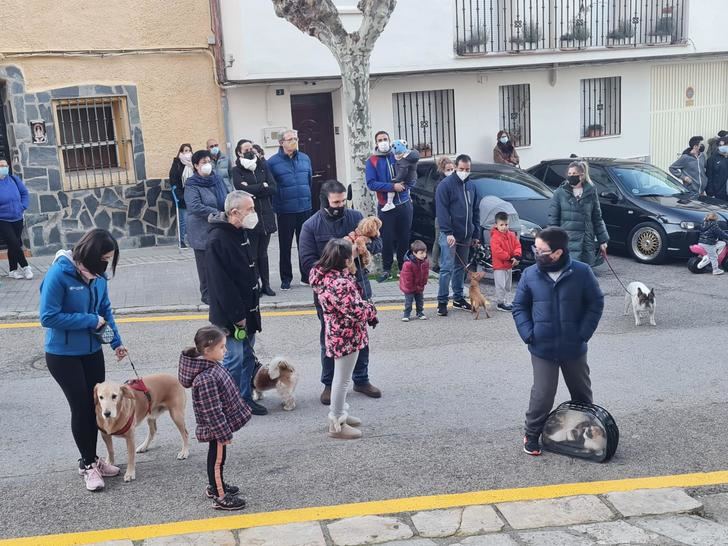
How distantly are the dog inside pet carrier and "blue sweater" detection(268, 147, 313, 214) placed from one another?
242 cm

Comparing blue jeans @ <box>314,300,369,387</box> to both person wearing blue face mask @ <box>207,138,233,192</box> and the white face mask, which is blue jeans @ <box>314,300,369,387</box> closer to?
the white face mask

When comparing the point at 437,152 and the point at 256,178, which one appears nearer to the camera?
the point at 256,178

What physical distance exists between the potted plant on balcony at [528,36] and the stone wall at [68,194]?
323 inches

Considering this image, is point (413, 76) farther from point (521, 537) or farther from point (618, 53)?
point (521, 537)

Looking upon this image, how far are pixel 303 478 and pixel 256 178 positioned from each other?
230 inches

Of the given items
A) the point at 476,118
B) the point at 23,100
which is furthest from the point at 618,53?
the point at 23,100

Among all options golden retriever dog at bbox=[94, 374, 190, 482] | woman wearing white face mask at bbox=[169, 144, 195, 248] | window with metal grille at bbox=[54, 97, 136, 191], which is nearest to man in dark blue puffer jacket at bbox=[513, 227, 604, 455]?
golden retriever dog at bbox=[94, 374, 190, 482]

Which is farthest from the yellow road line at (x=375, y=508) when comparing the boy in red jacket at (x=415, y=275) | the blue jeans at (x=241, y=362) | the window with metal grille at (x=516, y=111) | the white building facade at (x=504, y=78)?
the window with metal grille at (x=516, y=111)

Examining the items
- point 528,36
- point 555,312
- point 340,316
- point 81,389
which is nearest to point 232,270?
point 340,316

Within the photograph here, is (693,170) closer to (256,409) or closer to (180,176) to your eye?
(180,176)

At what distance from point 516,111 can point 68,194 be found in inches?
389

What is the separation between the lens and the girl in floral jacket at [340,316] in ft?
23.0

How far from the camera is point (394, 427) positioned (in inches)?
289

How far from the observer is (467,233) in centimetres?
1119
